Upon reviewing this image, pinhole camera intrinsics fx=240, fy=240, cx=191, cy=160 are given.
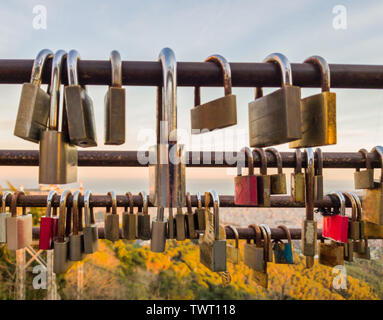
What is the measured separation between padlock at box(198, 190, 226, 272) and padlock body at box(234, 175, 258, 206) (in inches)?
4.1

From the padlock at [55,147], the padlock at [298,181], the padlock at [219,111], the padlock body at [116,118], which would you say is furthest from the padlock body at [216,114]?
the padlock at [298,181]

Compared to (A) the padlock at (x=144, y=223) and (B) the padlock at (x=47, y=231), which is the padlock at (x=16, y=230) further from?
(A) the padlock at (x=144, y=223)

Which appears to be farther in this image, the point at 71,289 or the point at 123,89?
the point at 71,289

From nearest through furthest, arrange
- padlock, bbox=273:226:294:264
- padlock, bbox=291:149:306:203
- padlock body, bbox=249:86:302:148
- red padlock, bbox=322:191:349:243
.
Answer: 1. padlock body, bbox=249:86:302:148
2. padlock, bbox=291:149:306:203
3. red padlock, bbox=322:191:349:243
4. padlock, bbox=273:226:294:264

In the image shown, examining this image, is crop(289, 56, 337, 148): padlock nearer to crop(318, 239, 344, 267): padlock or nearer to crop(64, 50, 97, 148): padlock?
crop(64, 50, 97, 148): padlock

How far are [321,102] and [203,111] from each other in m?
0.24

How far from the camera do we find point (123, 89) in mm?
442

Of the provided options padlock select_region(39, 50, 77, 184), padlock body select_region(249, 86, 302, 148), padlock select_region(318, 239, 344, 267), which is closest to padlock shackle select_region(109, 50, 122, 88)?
padlock select_region(39, 50, 77, 184)

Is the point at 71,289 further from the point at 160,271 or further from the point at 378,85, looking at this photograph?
the point at 378,85

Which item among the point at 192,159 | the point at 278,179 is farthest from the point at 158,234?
the point at 278,179

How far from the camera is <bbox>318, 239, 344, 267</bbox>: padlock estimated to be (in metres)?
1.04

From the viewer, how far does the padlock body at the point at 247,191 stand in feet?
2.76
